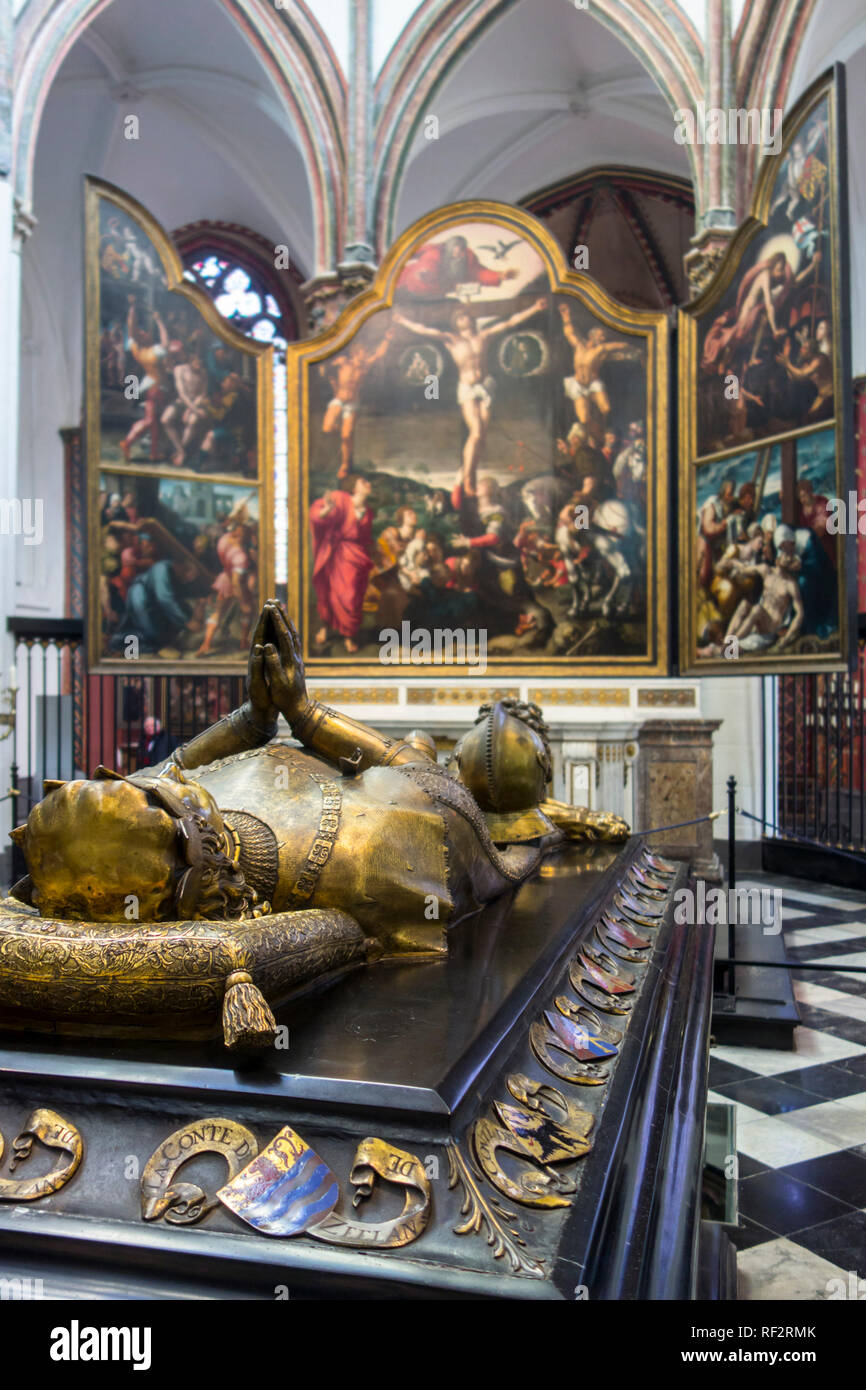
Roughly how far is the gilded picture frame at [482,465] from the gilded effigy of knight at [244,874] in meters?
5.53

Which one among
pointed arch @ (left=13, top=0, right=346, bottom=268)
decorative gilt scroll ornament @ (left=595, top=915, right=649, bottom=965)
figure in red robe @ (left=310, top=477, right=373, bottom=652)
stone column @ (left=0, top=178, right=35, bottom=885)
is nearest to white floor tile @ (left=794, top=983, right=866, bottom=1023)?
decorative gilt scroll ornament @ (left=595, top=915, right=649, bottom=965)

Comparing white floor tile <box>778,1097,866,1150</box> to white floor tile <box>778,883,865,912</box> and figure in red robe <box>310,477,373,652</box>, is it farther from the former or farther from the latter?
figure in red robe <box>310,477,373,652</box>

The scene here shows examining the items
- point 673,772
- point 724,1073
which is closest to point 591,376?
point 673,772

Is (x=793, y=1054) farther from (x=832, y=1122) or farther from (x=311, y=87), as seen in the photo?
(x=311, y=87)

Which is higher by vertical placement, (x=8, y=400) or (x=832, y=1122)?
(x=8, y=400)

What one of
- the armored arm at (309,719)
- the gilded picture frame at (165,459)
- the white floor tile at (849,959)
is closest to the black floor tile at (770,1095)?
the armored arm at (309,719)

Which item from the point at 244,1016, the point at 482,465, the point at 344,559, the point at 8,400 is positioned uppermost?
the point at 8,400

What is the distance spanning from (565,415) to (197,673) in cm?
369

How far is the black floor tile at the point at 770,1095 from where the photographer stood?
11.5 feet

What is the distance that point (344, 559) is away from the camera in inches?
348

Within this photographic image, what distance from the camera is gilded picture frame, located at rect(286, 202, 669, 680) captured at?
8.25 metres

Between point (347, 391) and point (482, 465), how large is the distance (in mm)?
1370

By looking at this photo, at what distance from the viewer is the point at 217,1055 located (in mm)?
1332

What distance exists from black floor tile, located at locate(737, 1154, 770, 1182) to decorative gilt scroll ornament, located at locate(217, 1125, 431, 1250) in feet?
7.44
